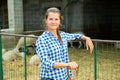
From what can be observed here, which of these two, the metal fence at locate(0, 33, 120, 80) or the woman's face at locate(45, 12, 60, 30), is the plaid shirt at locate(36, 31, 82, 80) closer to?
the woman's face at locate(45, 12, 60, 30)

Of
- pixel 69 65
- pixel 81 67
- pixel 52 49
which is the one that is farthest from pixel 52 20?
pixel 81 67

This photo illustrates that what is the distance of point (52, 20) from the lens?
9.80 ft

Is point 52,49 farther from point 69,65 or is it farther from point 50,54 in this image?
point 69,65

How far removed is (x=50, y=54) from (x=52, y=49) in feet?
0.16

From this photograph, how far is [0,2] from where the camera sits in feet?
47.3

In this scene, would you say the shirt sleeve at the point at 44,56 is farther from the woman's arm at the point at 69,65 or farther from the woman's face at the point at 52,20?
the woman's face at the point at 52,20

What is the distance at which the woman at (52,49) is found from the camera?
292 cm

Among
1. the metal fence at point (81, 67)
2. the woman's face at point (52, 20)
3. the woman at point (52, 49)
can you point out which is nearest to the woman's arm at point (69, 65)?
the woman at point (52, 49)

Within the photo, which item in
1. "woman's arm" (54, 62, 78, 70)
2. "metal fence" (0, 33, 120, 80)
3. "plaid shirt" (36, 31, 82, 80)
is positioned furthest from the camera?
"metal fence" (0, 33, 120, 80)

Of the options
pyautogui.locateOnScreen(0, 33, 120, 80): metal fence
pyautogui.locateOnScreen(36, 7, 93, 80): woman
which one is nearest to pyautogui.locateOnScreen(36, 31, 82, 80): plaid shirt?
pyautogui.locateOnScreen(36, 7, 93, 80): woman

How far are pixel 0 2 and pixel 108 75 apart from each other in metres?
8.72

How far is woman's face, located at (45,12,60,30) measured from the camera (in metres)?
2.98

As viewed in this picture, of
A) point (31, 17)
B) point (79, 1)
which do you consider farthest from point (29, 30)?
point (79, 1)

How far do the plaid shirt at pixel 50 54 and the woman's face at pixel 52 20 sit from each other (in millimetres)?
65
